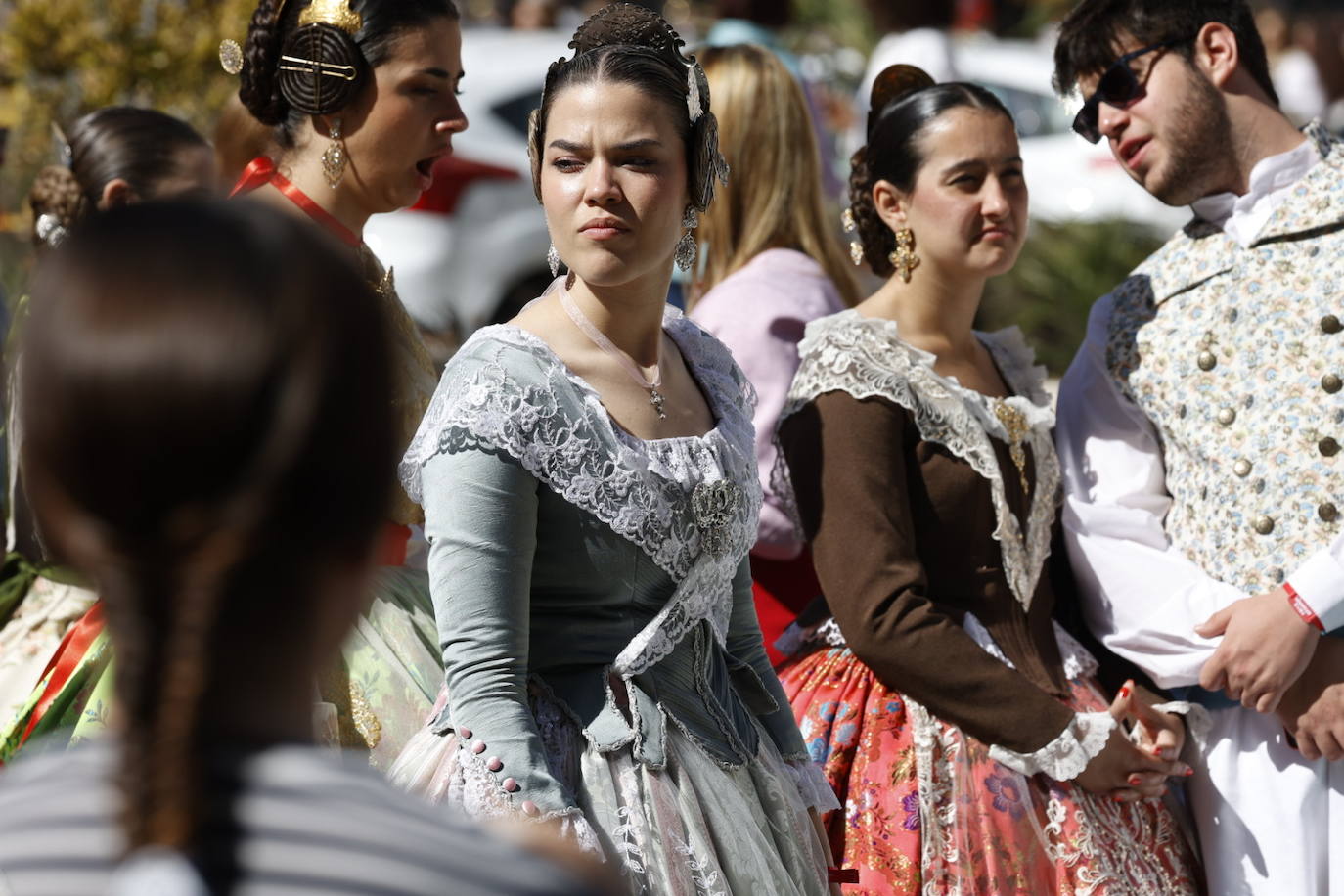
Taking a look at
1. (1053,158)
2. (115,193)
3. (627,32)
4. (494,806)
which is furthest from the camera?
(1053,158)

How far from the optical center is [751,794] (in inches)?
90.7

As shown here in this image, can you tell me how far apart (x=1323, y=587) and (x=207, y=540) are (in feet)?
7.51

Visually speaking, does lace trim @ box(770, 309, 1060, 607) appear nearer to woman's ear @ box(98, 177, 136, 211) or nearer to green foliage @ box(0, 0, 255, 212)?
woman's ear @ box(98, 177, 136, 211)

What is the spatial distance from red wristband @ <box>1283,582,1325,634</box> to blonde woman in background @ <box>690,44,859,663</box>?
1.08 m

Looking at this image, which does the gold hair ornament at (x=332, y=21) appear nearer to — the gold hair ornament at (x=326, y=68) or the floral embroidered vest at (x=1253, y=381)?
the gold hair ornament at (x=326, y=68)

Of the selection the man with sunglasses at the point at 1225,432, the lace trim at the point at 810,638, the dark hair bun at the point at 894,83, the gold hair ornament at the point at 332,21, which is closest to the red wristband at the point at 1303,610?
the man with sunglasses at the point at 1225,432

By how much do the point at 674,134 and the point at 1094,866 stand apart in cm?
141

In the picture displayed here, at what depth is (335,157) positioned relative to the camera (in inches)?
117

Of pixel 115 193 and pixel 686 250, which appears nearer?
pixel 686 250

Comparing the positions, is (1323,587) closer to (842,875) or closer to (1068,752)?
(1068,752)

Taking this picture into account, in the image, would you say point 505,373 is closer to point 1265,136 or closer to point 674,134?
point 674,134

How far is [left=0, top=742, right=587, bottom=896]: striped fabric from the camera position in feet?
3.21

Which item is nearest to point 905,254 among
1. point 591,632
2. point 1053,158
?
point 591,632

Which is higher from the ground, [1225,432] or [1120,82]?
[1120,82]
